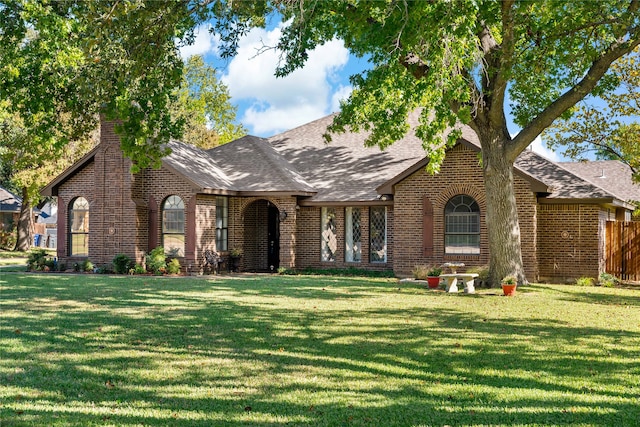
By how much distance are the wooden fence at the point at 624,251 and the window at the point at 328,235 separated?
9578mm

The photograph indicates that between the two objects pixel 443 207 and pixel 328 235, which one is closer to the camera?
pixel 443 207

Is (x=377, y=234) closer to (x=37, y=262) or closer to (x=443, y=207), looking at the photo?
(x=443, y=207)

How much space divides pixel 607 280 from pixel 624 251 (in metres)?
2.51

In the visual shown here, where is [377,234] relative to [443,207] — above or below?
below

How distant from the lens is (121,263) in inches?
895

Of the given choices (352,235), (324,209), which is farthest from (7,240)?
(352,235)

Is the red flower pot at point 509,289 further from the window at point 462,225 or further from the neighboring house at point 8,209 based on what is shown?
the neighboring house at point 8,209

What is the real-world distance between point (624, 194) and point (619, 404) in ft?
93.1

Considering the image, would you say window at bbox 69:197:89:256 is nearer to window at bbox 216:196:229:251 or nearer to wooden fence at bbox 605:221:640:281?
window at bbox 216:196:229:251

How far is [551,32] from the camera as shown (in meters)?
16.6

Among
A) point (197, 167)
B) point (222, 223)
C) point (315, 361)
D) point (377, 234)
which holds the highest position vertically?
point (197, 167)

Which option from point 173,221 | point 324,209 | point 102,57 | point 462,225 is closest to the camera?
point 102,57

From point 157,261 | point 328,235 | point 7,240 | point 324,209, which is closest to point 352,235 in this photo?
point 328,235

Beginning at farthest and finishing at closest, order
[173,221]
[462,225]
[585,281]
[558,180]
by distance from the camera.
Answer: [173,221]
[462,225]
[558,180]
[585,281]
